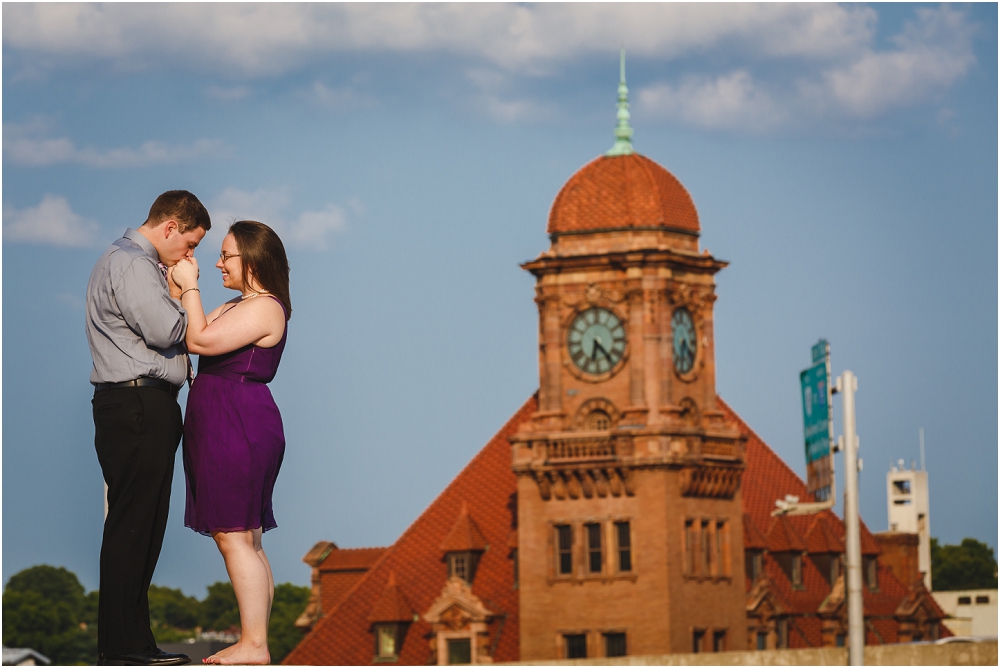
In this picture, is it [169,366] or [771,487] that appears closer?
[169,366]

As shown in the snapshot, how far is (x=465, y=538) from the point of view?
298ft

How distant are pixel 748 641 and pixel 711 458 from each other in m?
7.93

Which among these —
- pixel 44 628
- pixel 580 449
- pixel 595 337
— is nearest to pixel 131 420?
pixel 580 449

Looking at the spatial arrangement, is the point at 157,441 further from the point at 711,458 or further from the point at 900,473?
the point at 900,473

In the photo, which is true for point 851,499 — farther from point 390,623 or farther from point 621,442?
point 390,623

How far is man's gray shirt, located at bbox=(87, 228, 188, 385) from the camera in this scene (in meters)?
14.0

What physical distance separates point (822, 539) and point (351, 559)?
21603 millimetres

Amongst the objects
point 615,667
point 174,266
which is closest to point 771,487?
point 615,667

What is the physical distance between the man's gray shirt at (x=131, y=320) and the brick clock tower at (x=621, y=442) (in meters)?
68.1

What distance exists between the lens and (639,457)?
8275 centimetres

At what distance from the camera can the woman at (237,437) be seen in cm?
1433

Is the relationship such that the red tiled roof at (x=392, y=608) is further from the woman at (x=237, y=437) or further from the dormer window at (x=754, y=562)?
the woman at (x=237, y=437)

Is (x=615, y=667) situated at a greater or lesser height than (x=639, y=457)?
lesser

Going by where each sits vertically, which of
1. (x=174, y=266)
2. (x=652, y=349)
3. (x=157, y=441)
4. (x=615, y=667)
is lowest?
(x=615, y=667)
